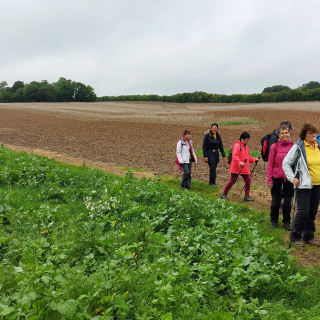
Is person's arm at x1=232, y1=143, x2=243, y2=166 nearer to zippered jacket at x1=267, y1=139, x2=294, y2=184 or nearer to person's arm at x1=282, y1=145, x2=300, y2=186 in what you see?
zippered jacket at x1=267, y1=139, x2=294, y2=184

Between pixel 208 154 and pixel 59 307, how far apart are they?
6822 millimetres

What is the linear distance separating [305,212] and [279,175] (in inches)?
39.6

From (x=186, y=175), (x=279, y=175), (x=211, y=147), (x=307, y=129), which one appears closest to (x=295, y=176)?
(x=279, y=175)

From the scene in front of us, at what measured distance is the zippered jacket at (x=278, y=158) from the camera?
18.3ft

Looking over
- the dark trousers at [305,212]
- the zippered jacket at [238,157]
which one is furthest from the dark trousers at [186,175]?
the dark trousers at [305,212]

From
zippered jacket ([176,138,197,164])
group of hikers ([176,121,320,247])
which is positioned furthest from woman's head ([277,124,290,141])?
zippered jacket ([176,138,197,164])

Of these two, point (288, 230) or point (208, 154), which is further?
point (208, 154)

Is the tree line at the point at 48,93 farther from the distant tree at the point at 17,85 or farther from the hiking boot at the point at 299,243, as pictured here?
the hiking boot at the point at 299,243

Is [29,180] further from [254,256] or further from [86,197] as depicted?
[254,256]

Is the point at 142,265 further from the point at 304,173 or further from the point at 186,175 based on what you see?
the point at 186,175

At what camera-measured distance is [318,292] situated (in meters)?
3.50

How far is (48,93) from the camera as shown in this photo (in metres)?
87.2

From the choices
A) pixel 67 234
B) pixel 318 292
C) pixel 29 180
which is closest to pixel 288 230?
pixel 318 292

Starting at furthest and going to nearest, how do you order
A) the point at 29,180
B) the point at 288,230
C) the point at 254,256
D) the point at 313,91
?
the point at 313,91, the point at 29,180, the point at 288,230, the point at 254,256
